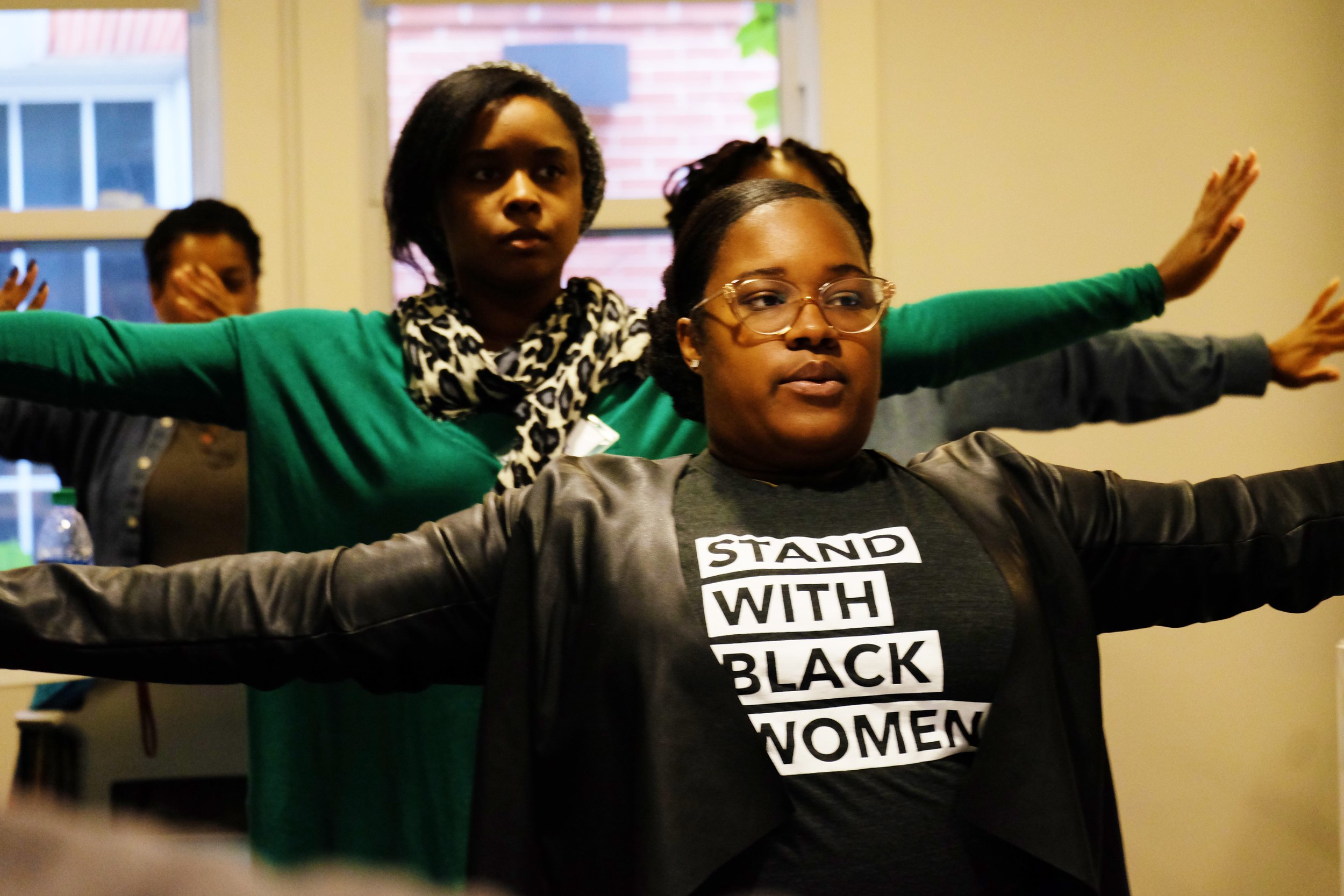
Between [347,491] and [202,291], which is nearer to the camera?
[347,491]

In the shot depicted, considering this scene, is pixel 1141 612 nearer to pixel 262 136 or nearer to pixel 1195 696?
pixel 1195 696

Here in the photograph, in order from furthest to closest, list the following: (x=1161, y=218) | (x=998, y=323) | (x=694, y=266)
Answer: (x=1161, y=218) < (x=998, y=323) < (x=694, y=266)

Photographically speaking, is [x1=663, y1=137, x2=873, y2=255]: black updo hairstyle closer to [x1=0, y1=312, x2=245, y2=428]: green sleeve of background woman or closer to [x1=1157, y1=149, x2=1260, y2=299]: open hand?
[x1=1157, y1=149, x2=1260, y2=299]: open hand

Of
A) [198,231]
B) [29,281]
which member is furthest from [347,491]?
[198,231]

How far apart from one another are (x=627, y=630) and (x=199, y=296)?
1624mm

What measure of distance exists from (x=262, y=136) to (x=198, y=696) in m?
1.29

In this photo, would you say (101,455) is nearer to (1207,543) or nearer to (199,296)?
(199,296)

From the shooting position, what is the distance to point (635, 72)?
3.33 m

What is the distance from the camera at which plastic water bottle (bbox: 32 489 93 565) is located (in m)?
2.53

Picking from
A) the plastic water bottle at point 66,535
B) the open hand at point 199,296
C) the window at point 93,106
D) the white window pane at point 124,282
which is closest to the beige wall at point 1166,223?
the open hand at point 199,296

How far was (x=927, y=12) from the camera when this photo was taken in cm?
311

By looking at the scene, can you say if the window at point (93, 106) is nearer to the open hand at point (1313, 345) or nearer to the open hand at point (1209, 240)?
the open hand at point (1209, 240)

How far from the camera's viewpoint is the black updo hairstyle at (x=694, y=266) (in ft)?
4.38

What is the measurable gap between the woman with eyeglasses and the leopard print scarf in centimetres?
32
